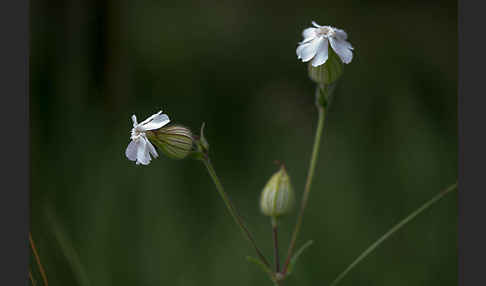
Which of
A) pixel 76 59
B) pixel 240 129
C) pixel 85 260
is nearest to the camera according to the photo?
pixel 85 260

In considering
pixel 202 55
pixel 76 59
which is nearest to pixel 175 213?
pixel 76 59

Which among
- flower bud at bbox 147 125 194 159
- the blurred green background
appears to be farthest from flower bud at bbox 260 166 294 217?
the blurred green background

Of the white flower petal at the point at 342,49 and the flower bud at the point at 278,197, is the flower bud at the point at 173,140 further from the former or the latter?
the white flower petal at the point at 342,49

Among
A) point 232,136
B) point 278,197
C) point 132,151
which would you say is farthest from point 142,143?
point 232,136

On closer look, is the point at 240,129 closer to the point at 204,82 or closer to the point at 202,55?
the point at 204,82

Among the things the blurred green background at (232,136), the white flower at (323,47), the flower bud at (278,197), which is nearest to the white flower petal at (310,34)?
the white flower at (323,47)

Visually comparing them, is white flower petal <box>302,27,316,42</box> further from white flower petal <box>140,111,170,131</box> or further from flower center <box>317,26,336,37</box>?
white flower petal <box>140,111,170,131</box>

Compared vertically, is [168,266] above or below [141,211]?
below

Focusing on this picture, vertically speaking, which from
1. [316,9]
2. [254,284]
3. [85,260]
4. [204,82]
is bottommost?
[254,284]
